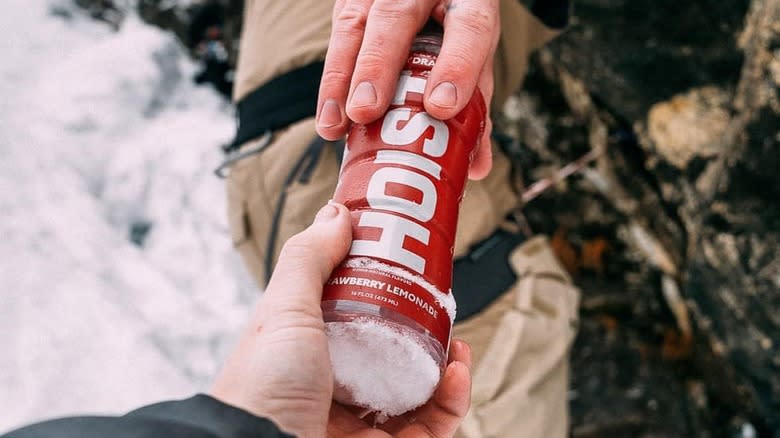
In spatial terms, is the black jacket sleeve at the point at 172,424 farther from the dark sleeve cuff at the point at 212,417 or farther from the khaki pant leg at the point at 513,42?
the khaki pant leg at the point at 513,42

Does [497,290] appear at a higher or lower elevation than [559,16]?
A: lower

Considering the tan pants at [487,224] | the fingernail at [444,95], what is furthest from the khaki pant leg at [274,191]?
the fingernail at [444,95]

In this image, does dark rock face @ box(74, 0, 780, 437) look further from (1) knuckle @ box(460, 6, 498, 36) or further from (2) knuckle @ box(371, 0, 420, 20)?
(2) knuckle @ box(371, 0, 420, 20)

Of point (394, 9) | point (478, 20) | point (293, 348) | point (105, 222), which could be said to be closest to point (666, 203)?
point (478, 20)

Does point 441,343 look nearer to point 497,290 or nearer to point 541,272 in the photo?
point 497,290

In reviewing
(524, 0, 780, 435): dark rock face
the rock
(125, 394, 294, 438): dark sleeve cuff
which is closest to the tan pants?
(524, 0, 780, 435): dark rock face

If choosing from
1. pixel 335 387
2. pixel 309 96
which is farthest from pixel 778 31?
pixel 335 387
